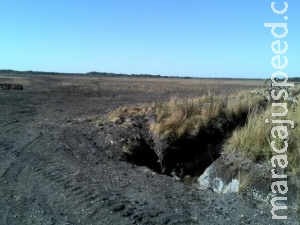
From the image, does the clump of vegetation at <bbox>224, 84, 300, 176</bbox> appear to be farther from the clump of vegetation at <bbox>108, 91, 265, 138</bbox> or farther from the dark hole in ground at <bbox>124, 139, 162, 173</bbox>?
the dark hole in ground at <bbox>124, 139, 162, 173</bbox>

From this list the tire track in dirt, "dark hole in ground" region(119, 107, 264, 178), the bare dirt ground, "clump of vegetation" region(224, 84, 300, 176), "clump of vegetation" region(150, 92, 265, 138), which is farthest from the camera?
"clump of vegetation" region(150, 92, 265, 138)

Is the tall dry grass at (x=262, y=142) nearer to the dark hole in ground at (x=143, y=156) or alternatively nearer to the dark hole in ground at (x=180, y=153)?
the dark hole in ground at (x=180, y=153)

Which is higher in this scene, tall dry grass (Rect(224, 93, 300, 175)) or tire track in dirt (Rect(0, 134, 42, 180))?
tall dry grass (Rect(224, 93, 300, 175))

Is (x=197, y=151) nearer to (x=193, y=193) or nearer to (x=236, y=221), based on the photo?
(x=193, y=193)

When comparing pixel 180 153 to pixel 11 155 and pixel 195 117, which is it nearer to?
pixel 195 117

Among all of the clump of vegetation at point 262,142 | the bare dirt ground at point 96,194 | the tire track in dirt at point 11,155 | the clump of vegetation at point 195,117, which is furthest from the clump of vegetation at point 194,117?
the tire track in dirt at point 11,155

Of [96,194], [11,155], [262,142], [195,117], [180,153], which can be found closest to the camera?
[96,194]

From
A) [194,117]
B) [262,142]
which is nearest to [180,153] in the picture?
[194,117]

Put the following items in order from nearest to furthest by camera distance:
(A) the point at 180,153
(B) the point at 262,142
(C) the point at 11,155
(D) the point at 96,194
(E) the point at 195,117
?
(D) the point at 96,194 < (B) the point at 262,142 < (C) the point at 11,155 < (A) the point at 180,153 < (E) the point at 195,117

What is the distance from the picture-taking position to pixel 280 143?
7.82 m

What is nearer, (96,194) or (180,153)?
(96,194)

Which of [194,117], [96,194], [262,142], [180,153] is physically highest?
[194,117]

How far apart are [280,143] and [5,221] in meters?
5.06

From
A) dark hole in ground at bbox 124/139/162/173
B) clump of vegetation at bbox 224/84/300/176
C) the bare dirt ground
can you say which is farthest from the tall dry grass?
dark hole in ground at bbox 124/139/162/173
